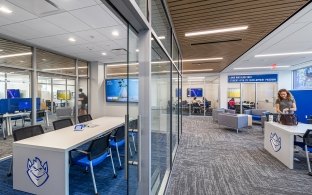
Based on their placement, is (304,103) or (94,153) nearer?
(94,153)

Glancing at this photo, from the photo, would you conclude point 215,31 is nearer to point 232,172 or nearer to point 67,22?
point 232,172

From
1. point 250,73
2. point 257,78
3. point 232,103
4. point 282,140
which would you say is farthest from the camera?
point 232,103

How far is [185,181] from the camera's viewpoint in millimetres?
2789

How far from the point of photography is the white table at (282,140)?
3.20 meters

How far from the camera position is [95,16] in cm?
296

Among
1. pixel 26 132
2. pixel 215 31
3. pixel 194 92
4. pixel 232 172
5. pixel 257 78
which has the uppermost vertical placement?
pixel 215 31

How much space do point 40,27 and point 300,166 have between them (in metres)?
6.17

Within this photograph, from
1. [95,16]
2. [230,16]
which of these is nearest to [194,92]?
[230,16]

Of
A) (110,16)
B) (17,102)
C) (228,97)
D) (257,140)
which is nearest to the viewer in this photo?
(110,16)

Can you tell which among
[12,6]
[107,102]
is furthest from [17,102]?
[12,6]

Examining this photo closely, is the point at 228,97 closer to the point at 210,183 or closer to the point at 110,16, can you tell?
the point at 210,183

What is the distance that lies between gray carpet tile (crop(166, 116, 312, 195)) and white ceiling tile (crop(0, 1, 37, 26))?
3840mm

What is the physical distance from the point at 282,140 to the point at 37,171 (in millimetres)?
4616

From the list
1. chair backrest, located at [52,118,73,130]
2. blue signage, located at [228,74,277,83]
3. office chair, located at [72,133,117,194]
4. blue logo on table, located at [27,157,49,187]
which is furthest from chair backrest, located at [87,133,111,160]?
blue signage, located at [228,74,277,83]
